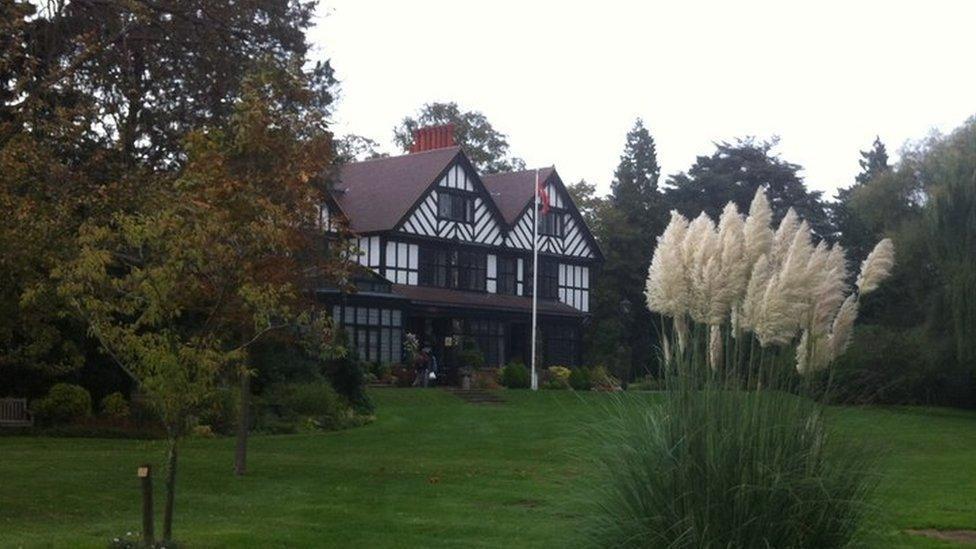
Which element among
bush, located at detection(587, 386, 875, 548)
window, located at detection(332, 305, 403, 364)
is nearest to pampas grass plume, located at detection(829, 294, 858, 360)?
bush, located at detection(587, 386, 875, 548)

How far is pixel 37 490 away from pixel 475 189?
36937 millimetres

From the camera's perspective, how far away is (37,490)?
16938mm

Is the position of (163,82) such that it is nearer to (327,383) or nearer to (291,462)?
(291,462)

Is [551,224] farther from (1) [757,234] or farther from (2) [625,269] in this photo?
(1) [757,234]

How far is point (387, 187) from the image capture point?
52594 mm

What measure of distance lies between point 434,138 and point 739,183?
15.1 m

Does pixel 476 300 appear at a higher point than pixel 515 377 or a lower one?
higher

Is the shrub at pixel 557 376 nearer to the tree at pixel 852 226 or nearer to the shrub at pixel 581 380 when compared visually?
the shrub at pixel 581 380

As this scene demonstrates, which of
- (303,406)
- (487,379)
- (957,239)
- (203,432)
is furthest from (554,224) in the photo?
(203,432)

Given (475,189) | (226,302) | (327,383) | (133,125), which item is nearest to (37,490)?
(226,302)

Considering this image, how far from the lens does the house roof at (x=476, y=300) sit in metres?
50.1

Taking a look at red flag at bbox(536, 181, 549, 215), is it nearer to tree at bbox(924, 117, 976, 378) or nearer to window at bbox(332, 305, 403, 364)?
window at bbox(332, 305, 403, 364)

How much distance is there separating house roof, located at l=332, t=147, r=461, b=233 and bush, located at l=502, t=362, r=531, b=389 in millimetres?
7169

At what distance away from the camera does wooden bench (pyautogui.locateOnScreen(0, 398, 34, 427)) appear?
92.8 ft
